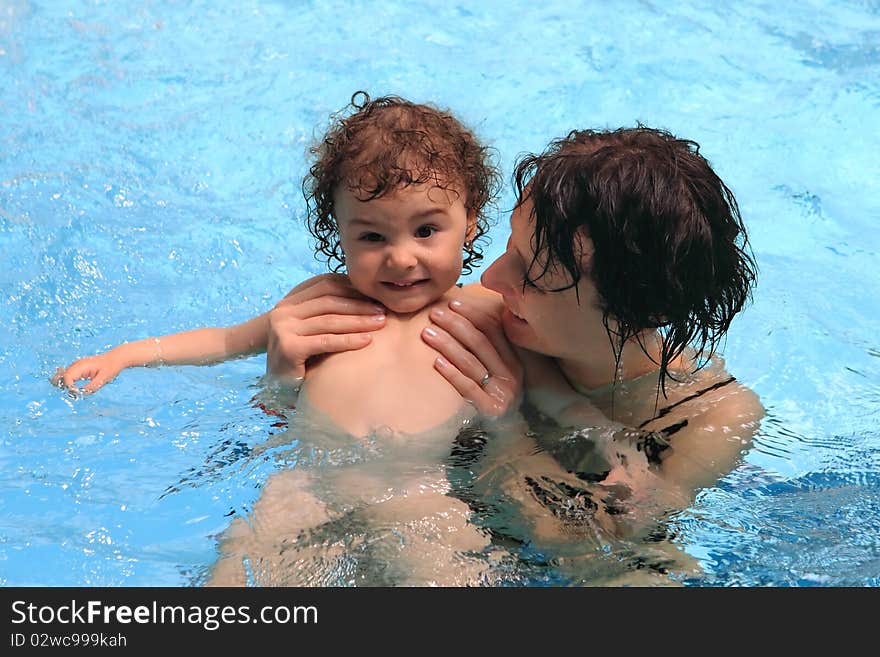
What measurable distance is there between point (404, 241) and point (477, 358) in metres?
0.39

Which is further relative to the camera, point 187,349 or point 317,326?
point 187,349

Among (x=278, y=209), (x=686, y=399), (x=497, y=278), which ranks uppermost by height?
(x=278, y=209)

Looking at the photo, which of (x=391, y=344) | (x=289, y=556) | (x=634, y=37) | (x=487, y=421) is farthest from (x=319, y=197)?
(x=634, y=37)

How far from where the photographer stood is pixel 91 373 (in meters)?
3.38

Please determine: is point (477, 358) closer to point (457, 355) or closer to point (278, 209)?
point (457, 355)

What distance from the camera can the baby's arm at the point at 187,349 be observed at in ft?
11.2

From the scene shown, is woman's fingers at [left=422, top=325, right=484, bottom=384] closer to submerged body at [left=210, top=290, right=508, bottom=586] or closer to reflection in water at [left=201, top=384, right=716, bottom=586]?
submerged body at [left=210, top=290, right=508, bottom=586]

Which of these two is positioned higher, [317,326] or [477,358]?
[317,326]

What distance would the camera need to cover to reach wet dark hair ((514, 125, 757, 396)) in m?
2.73

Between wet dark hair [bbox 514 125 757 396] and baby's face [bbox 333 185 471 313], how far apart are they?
30cm

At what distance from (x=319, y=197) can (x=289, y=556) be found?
1.08 m

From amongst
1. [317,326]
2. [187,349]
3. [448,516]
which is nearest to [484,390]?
[448,516]

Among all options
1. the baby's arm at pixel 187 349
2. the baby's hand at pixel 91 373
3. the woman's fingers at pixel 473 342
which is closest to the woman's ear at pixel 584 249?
the woman's fingers at pixel 473 342

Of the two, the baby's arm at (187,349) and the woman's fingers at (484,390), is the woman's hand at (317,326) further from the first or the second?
the woman's fingers at (484,390)
